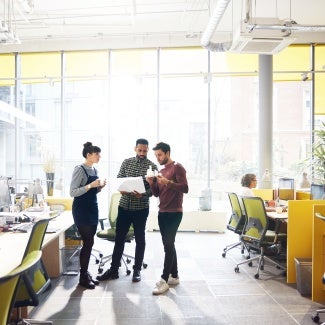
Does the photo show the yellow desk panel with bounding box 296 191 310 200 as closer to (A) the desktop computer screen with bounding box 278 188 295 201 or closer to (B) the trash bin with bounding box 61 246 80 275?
(A) the desktop computer screen with bounding box 278 188 295 201

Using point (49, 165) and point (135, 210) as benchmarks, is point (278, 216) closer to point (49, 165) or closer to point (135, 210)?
point (135, 210)

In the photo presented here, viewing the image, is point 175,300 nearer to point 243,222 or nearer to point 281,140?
point 243,222

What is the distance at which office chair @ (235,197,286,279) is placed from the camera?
4207 mm

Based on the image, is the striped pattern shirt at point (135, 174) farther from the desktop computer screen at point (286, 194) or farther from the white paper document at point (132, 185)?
the desktop computer screen at point (286, 194)

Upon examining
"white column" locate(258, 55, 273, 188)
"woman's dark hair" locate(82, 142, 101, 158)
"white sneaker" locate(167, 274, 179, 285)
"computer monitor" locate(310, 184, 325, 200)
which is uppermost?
"white column" locate(258, 55, 273, 188)

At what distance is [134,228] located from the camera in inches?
157

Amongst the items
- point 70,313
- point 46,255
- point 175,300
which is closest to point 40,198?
point 46,255

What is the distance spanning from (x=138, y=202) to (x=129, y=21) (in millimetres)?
4291

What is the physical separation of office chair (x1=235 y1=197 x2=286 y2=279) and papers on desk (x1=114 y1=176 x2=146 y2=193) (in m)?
1.40

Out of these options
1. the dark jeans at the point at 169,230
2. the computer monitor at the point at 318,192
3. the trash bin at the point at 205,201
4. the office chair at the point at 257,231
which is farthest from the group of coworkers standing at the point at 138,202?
the trash bin at the point at 205,201

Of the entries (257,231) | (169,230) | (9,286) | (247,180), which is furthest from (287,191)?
(9,286)

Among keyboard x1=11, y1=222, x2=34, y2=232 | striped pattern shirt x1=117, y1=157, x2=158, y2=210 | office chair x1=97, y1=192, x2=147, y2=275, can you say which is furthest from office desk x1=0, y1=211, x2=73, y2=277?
striped pattern shirt x1=117, y1=157, x2=158, y2=210

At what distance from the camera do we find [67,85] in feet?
26.3

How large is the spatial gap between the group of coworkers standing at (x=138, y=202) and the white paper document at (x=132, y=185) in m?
0.06
